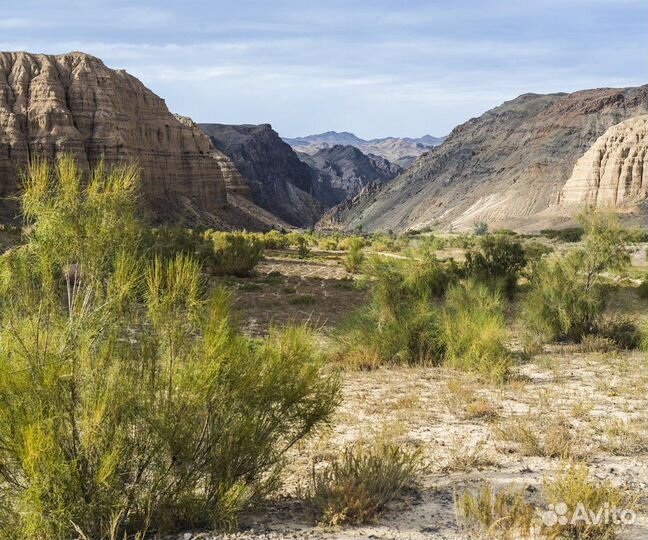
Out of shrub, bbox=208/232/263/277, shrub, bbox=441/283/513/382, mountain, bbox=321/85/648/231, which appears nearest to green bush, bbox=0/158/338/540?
shrub, bbox=441/283/513/382

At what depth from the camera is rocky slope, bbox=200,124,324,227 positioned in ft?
560

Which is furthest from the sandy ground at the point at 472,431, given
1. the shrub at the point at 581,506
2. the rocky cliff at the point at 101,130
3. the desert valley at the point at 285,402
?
the rocky cliff at the point at 101,130

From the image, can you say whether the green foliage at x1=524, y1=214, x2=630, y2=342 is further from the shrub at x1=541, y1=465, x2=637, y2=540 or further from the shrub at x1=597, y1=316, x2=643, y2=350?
the shrub at x1=541, y1=465, x2=637, y2=540

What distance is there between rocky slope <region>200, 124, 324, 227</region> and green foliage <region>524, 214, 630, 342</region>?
144 meters

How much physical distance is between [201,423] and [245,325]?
11584 mm

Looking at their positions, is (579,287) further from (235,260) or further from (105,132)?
(105,132)

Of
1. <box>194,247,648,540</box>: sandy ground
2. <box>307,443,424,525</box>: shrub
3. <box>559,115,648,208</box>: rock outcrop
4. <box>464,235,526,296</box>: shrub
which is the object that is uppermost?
<box>559,115,648,208</box>: rock outcrop

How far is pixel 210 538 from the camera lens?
4.54 meters

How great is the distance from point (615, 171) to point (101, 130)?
6415 cm

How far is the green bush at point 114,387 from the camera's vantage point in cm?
425

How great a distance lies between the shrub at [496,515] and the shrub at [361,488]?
2.02ft

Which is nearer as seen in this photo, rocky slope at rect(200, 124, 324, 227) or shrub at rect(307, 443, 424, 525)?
shrub at rect(307, 443, 424, 525)

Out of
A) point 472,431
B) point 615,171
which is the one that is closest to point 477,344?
point 472,431

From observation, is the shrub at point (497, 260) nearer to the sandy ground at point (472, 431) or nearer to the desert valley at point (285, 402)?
the desert valley at point (285, 402)
